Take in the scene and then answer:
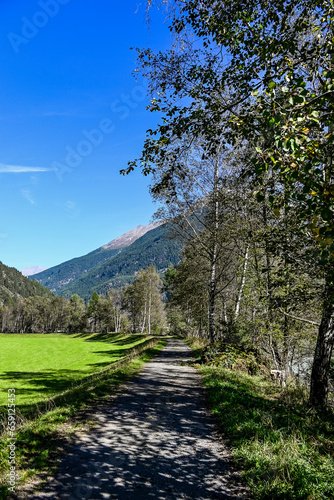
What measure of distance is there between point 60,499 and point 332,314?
691 centimetres

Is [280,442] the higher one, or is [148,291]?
[148,291]

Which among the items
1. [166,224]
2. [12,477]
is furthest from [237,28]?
[166,224]

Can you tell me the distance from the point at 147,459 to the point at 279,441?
8.12ft

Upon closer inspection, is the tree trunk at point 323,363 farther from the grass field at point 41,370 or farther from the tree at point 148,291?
the tree at point 148,291

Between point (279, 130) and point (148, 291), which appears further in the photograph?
point (148, 291)

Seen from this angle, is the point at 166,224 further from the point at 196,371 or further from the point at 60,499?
the point at 60,499

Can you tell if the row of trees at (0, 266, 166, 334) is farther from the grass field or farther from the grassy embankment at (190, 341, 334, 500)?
the grassy embankment at (190, 341, 334, 500)

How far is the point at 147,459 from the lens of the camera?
16.6ft

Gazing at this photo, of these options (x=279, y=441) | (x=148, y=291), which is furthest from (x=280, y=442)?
(x=148, y=291)

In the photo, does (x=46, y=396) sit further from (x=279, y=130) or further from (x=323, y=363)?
(x=279, y=130)

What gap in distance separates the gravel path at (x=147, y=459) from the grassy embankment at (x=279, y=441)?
1.15 feet

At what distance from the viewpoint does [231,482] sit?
450 centimetres

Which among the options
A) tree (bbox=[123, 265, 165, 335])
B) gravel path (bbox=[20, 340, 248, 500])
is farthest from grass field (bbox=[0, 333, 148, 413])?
tree (bbox=[123, 265, 165, 335])

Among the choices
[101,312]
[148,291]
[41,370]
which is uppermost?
[148,291]
